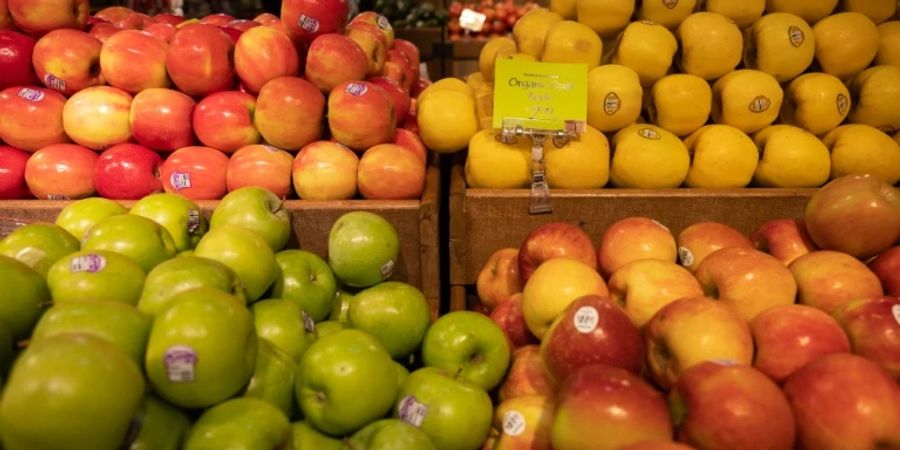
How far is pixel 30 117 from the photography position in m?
1.76

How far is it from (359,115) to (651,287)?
904 mm

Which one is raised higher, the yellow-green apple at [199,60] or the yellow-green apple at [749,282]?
the yellow-green apple at [199,60]

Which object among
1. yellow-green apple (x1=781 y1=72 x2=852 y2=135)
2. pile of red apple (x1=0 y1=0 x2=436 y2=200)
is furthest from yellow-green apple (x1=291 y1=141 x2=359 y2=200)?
yellow-green apple (x1=781 y1=72 x2=852 y2=135)

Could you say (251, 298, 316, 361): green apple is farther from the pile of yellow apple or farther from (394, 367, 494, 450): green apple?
the pile of yellow apple

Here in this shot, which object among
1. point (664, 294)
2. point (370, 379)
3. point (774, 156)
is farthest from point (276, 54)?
point (774, 156)

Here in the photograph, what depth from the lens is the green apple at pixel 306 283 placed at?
1.35 meters

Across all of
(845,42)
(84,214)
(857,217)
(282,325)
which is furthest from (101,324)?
(845,42)

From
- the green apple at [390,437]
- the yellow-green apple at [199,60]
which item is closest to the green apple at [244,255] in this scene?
the green apple at [390,437]

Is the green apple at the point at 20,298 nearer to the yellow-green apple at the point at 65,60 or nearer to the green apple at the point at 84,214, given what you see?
the green apple at the point at 84,214

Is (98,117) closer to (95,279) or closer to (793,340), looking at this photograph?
(95,279)

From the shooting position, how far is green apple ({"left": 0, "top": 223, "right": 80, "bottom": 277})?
119 cm

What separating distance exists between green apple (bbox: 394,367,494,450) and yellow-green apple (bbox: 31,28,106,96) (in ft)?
4.65

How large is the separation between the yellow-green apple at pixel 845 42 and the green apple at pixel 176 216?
1771 millimetres

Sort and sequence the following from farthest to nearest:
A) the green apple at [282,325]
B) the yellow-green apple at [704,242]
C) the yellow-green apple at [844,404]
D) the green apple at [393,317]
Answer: the yellow-green apple at [704,242], the green apple at [393,317], the green apple at [282,325], the yellow-green apple at [844,404]
